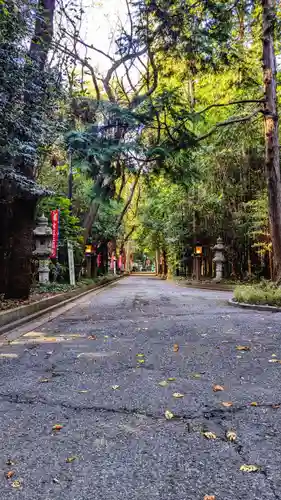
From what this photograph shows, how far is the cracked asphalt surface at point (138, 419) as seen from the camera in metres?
2.13

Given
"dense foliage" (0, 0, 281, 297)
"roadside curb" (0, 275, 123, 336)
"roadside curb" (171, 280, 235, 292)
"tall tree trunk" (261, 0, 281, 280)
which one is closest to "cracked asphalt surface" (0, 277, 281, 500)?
"roadside curb" (0, 275, 123, 336)

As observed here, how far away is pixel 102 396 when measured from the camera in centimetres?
359

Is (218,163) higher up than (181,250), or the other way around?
(218,163)

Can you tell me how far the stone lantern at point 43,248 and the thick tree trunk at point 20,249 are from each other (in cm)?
557

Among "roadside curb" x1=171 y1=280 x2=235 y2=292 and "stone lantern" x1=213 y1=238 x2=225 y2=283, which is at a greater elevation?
"stone lantern" x1=213 y1=238 x2=225 y2=283

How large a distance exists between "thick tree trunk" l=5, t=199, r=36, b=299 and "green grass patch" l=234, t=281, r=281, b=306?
6.21 metres

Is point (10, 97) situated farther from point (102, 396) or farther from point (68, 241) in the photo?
point (68, 241)

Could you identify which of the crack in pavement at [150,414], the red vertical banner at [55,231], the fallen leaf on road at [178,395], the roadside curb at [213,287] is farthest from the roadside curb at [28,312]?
the roadside curb at [213,287]

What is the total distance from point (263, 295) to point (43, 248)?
28.1 ft

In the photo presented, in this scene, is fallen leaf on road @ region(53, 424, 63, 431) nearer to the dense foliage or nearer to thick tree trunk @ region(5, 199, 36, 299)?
the dense foliage

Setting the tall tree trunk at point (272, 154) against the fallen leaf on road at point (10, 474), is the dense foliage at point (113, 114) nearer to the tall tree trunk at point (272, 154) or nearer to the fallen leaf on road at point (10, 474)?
the tall tree trunk at point (272, 154)

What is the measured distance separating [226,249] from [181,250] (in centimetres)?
757

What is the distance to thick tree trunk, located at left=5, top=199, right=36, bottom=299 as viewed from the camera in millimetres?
9906

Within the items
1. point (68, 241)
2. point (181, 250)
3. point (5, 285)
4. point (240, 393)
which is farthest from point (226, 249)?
point (240, 393)
